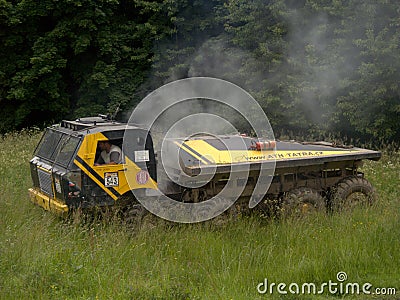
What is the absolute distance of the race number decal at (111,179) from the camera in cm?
881

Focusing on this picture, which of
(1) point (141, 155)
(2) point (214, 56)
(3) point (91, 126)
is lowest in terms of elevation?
(1) point (141, 155)

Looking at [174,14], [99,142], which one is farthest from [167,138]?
[174,14]

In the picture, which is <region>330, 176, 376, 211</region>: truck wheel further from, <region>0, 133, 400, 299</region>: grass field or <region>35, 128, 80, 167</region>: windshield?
<region>35, 128, 80, 167</region>: windshield

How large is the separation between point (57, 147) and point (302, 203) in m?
3.96

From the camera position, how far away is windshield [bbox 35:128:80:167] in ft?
29.3

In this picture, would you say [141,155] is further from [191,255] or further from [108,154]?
[191,255]

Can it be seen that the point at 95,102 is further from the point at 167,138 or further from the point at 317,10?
the point at 167,138

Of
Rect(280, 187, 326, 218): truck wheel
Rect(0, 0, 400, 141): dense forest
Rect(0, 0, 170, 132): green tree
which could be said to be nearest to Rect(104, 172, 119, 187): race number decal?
Rect(280, 187, 326, 218): truck wheel

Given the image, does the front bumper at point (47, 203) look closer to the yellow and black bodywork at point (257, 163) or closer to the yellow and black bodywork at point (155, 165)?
the yellow and black bodywork at point (155, 165)

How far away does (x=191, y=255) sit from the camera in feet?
25.5

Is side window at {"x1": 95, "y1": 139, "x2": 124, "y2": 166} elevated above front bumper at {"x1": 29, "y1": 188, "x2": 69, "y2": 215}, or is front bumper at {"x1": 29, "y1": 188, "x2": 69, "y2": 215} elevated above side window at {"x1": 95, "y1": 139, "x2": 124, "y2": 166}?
side window at {"x1": 95, "y1": 139, "x2": 124, "y2": 166}

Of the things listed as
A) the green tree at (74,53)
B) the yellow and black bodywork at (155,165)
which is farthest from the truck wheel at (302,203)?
the green tree at (74,53)

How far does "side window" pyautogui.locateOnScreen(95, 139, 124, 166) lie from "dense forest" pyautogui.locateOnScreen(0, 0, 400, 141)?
8.97 m

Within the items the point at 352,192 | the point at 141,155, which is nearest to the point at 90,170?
the point at 141,155
